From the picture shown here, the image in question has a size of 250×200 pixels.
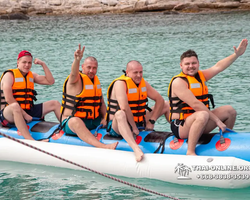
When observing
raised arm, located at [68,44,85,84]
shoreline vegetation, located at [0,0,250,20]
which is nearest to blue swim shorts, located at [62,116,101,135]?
raised arm, located at [68,44,85,84]

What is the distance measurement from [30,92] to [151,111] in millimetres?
1535

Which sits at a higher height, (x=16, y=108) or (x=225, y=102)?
(x=225, y=102)

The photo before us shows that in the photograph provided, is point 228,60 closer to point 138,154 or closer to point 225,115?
point 225,115

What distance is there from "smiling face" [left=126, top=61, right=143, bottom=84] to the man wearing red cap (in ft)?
4.02

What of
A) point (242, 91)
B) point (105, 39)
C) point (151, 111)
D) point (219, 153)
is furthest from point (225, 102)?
point (105, 39)

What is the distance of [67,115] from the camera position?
519 cm

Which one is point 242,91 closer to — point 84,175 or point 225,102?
point 225,102

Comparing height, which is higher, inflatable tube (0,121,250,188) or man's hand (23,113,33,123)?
man's hand (23,113,33,123)

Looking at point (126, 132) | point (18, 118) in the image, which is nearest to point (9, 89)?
point (18, 118)

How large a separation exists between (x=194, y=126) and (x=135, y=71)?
0.95 metres

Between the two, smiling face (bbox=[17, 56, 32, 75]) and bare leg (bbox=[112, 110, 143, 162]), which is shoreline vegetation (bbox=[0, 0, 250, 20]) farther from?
bare leg (bbox=[112, 110, 143, 162])

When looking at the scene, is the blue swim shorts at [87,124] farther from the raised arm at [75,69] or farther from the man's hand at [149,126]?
the man's hand at [149,126]

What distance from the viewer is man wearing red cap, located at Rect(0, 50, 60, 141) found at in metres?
5.37

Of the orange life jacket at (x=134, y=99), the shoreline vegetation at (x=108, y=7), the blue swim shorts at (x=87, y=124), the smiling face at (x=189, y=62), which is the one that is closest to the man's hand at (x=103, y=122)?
the blue swim shorts at (x=87, y=124)
